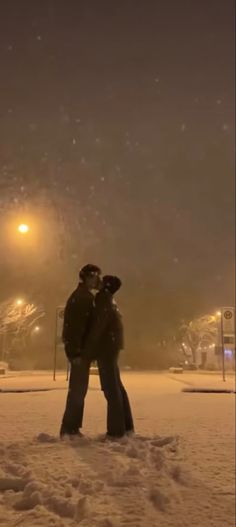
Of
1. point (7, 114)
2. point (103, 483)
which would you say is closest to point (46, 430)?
point (103, 483)

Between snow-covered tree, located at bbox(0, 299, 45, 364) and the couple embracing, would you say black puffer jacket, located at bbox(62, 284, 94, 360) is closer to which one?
the couple embracing

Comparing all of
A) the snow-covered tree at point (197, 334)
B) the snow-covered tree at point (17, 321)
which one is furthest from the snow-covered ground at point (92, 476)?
the snow-covered tree at point (197, 334)

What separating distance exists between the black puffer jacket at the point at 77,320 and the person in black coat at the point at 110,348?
0.09 ft

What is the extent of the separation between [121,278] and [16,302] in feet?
1.88

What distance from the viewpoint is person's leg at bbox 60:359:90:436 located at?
76.5 inches

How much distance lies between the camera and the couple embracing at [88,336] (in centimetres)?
185

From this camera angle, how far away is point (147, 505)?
2.08 m

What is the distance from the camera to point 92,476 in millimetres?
2314

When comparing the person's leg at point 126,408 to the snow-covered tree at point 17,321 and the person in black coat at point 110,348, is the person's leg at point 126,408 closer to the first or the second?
the person in black coat at point 110,348

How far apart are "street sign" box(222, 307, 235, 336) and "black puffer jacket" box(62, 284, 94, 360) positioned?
0.74 meters

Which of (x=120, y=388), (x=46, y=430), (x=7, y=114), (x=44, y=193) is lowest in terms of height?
(x=46, y=430)

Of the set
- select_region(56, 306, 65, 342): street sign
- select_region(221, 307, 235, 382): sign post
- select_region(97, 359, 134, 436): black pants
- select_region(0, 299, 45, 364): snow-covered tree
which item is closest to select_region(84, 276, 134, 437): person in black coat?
select_region(97, 359, 134, 436): black pants

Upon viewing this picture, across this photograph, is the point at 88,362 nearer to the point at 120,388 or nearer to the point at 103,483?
the point at 120,388

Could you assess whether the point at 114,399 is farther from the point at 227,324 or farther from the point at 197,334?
the point at 197,334
